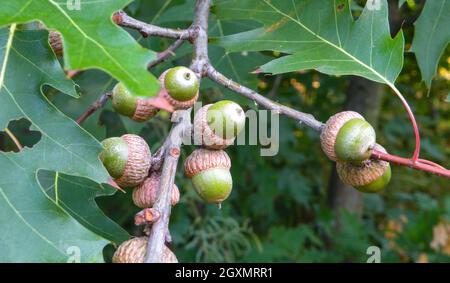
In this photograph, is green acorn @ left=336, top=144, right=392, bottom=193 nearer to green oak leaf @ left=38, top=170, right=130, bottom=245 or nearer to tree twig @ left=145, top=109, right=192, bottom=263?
tree twig @ left=145, top=109, right=192, bottom=263

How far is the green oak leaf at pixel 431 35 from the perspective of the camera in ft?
4.37

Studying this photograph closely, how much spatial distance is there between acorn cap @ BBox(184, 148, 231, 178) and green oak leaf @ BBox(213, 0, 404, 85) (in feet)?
0.83

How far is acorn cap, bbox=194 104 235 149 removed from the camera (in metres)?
1.04

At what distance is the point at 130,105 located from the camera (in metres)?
1.13

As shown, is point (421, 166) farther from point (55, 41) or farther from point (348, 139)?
point (55, 41)

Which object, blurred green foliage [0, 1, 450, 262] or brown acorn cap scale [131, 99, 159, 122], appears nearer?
brown acorn cap scale [131, 99, 159, 122]

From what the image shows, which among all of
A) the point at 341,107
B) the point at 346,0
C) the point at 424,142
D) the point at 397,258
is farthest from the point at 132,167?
the point at 424,142

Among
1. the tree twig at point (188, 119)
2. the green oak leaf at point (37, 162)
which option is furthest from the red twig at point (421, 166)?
the green oak leaf at point (37, 162)

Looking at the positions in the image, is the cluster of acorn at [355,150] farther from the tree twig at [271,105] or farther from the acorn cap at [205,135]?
the acorn cap at [205,135]

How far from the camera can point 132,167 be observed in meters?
1.06

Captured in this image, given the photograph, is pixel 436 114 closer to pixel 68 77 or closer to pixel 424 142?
pixel 424 142

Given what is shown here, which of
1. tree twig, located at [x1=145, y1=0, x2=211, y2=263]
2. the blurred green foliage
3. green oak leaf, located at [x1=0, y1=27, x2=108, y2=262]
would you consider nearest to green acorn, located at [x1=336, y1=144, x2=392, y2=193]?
tree twig, located at [x1=145, y1=0, x2=211, y2=263]
